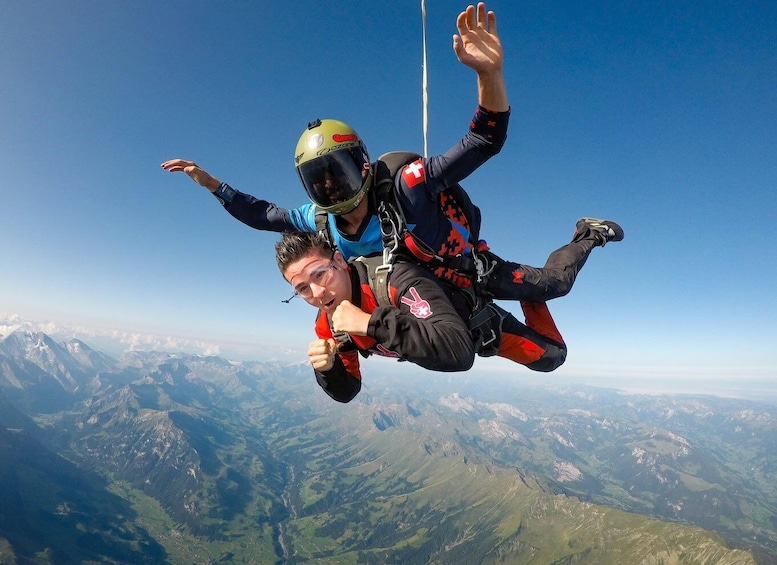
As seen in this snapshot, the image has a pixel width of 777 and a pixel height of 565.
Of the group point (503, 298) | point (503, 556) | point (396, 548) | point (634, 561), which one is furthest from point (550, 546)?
point (503, 298)

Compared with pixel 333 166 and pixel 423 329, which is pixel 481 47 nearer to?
pixel 333 166

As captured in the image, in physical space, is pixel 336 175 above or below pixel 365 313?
above

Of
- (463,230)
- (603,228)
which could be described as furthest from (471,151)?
(603,228)

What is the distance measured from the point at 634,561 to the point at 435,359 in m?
190

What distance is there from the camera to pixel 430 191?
12.7ft

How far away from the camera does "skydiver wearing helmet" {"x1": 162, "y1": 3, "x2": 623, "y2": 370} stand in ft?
10.2

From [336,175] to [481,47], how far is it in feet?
5.79

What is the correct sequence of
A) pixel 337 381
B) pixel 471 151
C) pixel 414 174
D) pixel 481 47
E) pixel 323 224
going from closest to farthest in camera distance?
pixel 481 47
pixel 471 151
pixel 414 174
pixel 337 381
pixel 323 224

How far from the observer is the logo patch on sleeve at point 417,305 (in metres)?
3.49

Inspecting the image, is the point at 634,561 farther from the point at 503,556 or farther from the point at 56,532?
the point at 56,532

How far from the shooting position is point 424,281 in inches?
149

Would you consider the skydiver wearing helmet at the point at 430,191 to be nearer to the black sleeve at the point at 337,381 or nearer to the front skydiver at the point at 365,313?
the front skydiver at the point at 365,313

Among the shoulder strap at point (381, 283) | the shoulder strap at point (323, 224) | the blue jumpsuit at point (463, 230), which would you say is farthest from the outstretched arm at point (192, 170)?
the shoulder strap at point (381, 283)

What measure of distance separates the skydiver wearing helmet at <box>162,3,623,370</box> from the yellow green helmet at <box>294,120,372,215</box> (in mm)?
10
